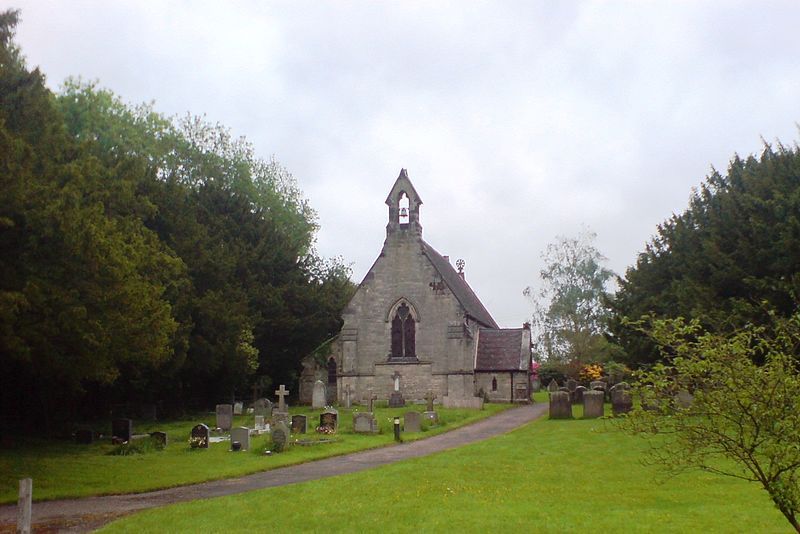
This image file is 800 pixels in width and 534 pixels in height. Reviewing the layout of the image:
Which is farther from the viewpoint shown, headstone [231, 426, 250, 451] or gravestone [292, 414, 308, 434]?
gravestone [292, 414, 308, 434]

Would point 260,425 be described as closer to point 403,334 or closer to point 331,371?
point 403,334

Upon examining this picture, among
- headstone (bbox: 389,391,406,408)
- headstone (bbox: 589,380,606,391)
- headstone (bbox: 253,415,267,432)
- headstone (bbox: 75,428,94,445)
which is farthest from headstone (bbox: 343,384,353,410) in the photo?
headstone (bbox: 75,428,94,445)

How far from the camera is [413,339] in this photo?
146 ft

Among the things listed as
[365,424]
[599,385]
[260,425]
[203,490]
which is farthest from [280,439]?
[599,385]

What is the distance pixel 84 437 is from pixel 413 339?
2232 centimetres

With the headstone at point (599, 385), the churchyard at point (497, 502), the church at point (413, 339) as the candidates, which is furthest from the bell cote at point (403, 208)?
the churchyard at point (497, 502)

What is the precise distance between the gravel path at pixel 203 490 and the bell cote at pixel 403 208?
67.5ft

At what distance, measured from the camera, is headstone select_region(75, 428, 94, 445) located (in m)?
25.1

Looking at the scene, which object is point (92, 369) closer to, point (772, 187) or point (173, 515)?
point (173, 515)

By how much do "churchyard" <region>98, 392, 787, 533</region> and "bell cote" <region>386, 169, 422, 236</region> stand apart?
27185 mm

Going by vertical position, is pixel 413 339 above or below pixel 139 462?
above

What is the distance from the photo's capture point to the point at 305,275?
49.0m

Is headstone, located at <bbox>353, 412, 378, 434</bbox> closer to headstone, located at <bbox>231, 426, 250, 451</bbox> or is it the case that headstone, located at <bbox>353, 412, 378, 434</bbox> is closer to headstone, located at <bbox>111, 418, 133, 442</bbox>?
headstone, located at <bbox>231, 426, 250, 451</bbox>

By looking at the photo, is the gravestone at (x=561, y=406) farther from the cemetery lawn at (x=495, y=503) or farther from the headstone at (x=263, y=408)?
the headstone at (x=263, y=408)
